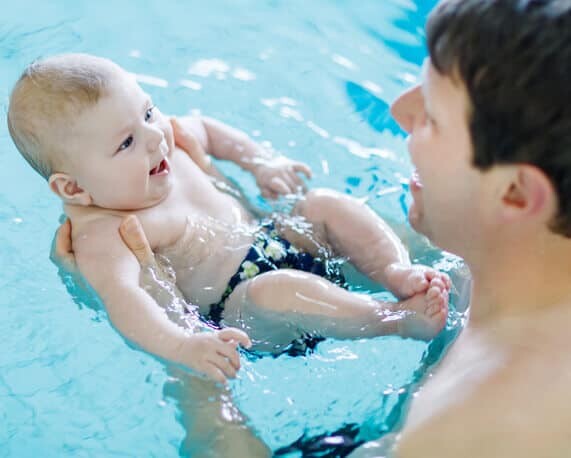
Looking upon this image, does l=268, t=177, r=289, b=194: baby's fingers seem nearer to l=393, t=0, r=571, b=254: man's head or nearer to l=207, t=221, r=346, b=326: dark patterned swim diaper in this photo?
l=207, t=221, r=346, b=326: dark patterned swim diaper

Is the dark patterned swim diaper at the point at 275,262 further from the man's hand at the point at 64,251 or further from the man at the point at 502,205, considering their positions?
the man at the point at 502,205

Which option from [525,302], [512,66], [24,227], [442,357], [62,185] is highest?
[512,66]

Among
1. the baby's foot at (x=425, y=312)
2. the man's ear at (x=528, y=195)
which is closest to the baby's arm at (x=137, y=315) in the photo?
the baby's foot at (x=425, y=312)

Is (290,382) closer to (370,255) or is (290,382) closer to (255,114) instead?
(370,255)

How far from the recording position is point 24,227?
2033 mm

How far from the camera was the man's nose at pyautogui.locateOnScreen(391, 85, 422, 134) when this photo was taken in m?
1.31

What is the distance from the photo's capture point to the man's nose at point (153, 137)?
66.9 inches

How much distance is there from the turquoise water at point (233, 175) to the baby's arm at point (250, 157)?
0.75 ft

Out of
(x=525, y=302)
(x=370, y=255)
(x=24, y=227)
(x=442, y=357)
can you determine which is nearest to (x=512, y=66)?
(x=525, y=302)

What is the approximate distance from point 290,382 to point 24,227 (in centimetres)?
79

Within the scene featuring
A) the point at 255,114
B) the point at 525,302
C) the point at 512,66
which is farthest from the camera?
the point at 255,114

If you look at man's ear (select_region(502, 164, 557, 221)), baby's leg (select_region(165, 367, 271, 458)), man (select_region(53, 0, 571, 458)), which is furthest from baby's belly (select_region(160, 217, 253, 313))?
man's ear (select_region(502, 164, 557, 221))

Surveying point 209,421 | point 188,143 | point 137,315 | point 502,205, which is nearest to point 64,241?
point 137,315

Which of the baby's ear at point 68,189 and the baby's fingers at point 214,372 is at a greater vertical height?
the baby's ear at point 68,189
